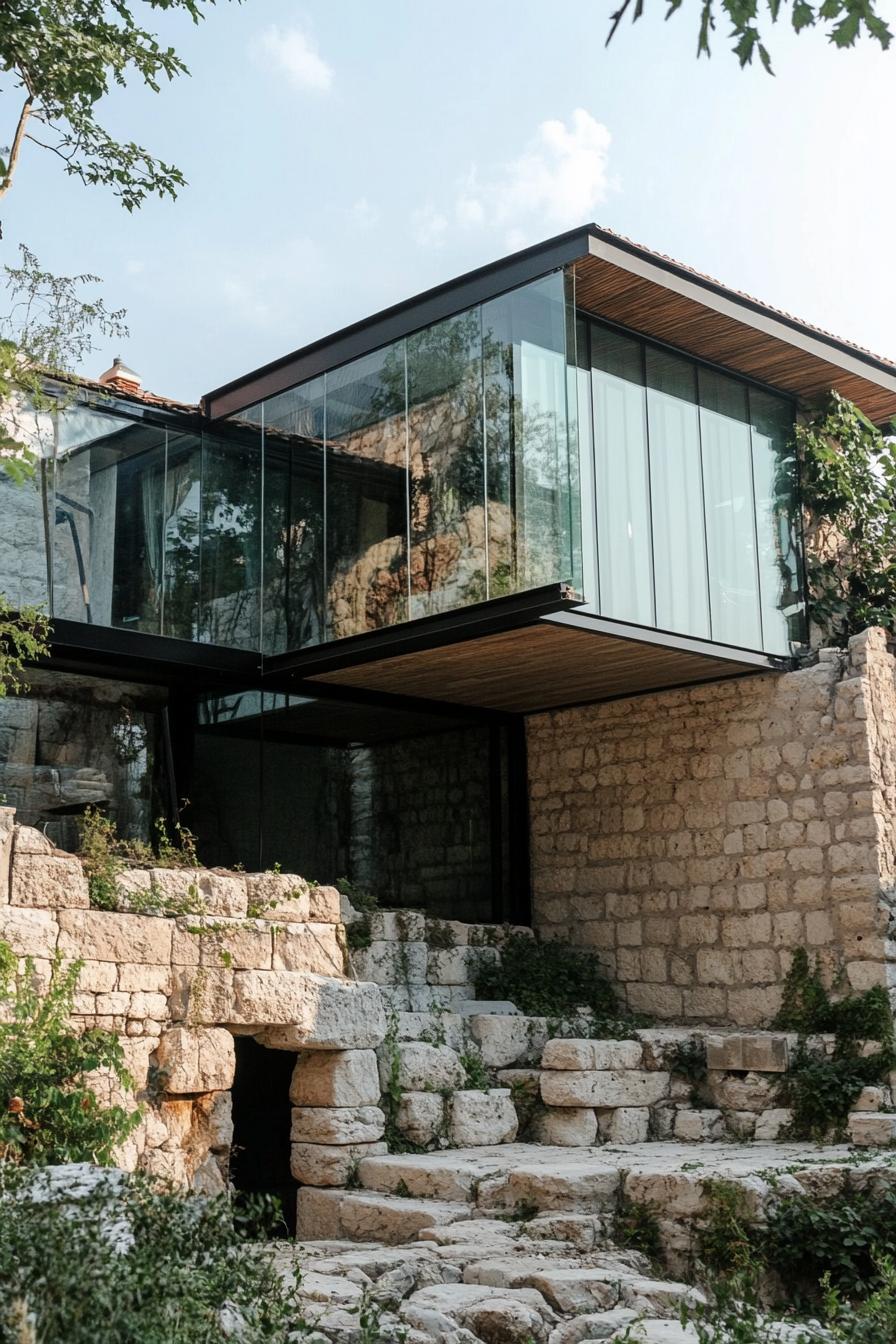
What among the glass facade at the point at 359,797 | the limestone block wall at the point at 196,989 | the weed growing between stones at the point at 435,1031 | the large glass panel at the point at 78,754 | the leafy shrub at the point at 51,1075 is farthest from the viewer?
the glass facade at the point at 359,797

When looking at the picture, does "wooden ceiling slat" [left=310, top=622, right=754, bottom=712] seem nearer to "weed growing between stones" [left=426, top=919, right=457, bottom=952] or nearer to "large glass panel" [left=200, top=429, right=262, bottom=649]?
"large glass panel" [left=200, top=429, right=262, bottom=649]

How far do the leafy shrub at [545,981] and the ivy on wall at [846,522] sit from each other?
366cm

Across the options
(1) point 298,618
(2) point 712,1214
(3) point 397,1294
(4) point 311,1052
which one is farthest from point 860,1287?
(1) point 298,618

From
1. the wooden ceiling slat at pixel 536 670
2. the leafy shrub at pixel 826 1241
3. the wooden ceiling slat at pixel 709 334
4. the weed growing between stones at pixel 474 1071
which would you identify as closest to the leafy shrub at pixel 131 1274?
the leafy shrub at pixel 826 1241

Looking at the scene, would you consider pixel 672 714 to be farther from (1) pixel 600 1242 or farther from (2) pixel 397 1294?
(2) pixel 397 1294

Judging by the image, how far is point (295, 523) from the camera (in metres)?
12.2

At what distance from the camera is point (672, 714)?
40.3ft

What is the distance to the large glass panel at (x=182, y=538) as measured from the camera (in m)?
11.8

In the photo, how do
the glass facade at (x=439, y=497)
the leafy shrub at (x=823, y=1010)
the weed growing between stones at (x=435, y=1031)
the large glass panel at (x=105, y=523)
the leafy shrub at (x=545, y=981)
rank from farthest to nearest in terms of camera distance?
1. the leafy shrub at (x=545, y=981)
2. the large glass panel at (x=105, y=523)
3. the glass facade at (x=439, y=497)
4. the leafy shrub at (x=823, y=1010)
5. the weed growing between stones at (x=435, y=1031)

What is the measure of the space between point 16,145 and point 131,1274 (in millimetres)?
→ 6171

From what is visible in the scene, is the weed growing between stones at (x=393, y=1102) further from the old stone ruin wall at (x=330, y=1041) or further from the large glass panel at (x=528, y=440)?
the large glass panel at (x=528, y=440)

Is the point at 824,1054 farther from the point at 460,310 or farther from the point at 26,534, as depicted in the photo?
the point at 26,534

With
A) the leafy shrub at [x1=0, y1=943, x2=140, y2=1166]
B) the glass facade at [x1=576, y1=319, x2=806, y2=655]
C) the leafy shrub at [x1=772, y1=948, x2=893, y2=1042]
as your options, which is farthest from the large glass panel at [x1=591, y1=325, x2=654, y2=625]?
the leafy shrub at [x1=0, y1=943, x2=140, y2=1166]

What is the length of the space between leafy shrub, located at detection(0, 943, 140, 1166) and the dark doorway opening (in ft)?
12.6
